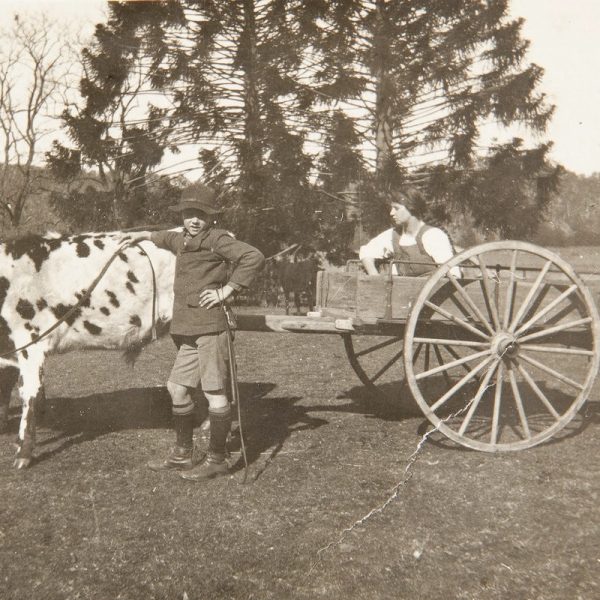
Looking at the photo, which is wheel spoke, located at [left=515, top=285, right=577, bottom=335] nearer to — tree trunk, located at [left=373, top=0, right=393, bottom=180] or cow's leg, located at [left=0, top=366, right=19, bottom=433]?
cow's leg, located at [left=0, top=366, right=19, bottom=433]

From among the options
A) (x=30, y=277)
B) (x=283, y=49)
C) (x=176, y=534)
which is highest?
(x=283, y=49)

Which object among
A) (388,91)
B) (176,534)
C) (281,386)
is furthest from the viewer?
(388,91)

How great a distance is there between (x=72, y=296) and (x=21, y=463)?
1.42 metres

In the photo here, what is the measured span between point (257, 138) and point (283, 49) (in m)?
2.06

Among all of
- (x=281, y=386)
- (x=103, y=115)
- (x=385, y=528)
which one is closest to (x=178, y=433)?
(x=385, y=528)

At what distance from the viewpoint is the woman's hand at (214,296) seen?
4516 mm

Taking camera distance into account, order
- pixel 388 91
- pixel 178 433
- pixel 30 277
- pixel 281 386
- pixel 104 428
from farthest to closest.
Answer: pixel 388 91 → pixel 281 386 → pixel 104 428 → pixel 30 277 → pixel 178 433

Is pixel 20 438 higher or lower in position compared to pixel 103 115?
lower

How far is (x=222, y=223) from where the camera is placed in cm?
1533

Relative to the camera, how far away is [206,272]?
462cm

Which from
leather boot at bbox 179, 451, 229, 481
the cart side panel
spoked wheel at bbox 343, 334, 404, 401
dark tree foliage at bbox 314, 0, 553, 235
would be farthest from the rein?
dark tree foliage at bbox 314, 0, 553, 235

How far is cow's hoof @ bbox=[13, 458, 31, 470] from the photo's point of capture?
493cm

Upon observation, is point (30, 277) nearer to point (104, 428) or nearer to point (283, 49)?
point (104, 428)

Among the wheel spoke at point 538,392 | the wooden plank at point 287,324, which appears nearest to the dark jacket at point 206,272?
the wooden plank at point 287,324
